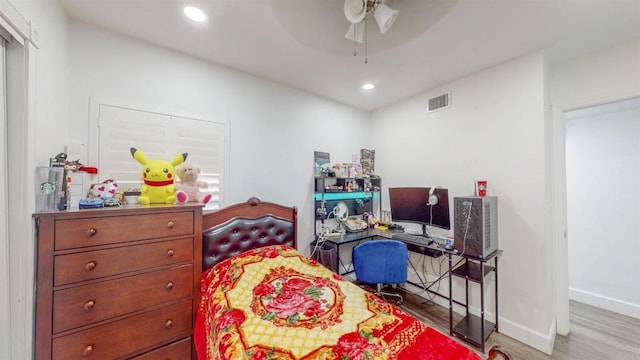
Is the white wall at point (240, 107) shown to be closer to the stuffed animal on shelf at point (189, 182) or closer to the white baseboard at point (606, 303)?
the stuffed animal on shelf at point (189, 182)

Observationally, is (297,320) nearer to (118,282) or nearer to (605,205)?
(118,282)

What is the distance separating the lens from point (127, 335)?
1464 mm

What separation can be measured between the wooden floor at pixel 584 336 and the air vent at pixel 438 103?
2.54m

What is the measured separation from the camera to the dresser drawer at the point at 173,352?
1.54 meters

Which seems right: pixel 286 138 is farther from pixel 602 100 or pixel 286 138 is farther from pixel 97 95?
pixel 602 100

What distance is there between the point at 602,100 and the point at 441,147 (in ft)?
4.55

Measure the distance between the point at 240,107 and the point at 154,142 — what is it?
0.91 meters

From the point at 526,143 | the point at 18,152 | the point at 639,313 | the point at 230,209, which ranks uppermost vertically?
the point at 526,143

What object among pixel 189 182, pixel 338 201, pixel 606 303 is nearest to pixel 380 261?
pixel 338 201

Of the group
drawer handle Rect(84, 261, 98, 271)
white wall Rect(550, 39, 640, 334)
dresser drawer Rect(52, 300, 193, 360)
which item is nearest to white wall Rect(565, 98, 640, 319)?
white wall Rect(550, 39, 640, 334)

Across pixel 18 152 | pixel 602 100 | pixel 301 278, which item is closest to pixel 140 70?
pixel 18 152

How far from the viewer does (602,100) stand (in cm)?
212

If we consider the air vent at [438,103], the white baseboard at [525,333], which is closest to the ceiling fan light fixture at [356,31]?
the air vent at [438,103]

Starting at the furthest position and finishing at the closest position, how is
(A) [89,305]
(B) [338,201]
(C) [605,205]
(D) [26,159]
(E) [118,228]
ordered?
(B) [338,201] → (C) [605,205] → (E) [118,228] → (A) [89,305] → (D) [26,159]
